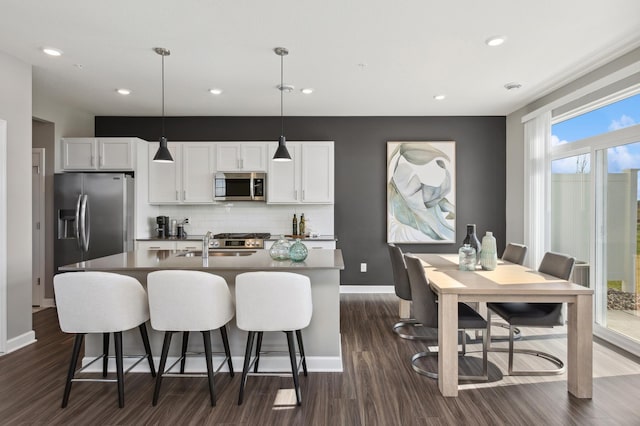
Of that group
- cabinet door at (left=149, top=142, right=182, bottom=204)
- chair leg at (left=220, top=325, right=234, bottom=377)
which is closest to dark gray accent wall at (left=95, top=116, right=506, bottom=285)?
cabinet door at (left=149, top=142, right=182, bottom=204)

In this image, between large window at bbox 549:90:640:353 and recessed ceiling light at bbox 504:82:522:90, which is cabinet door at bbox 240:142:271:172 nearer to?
recessed ceiling light at bbox 504:82:522:90

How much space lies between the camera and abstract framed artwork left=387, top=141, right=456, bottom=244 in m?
5.77

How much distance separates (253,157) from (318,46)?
2455 millimetres

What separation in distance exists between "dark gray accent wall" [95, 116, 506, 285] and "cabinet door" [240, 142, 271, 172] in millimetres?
369

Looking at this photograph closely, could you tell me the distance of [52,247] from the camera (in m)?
5.00

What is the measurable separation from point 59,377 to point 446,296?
2.94 meters

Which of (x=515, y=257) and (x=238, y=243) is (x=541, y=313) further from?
(x=238, y=243)

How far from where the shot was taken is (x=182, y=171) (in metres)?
5.54

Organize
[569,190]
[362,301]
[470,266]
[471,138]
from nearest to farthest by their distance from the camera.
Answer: [470,266], [569,190], [362,301], [471,138]

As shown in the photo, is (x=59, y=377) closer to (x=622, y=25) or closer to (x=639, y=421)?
(x=639, y=421)

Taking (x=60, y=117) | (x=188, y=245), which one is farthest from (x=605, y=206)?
(x=60, y=117)

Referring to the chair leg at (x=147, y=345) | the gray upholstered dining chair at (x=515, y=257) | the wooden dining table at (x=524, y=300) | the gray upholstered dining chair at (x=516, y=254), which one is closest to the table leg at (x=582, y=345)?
the wooden dining table at (x=524, y=300)

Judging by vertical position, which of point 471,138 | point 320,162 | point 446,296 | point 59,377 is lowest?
point 59,377

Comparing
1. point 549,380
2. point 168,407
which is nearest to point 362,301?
point 549,380
